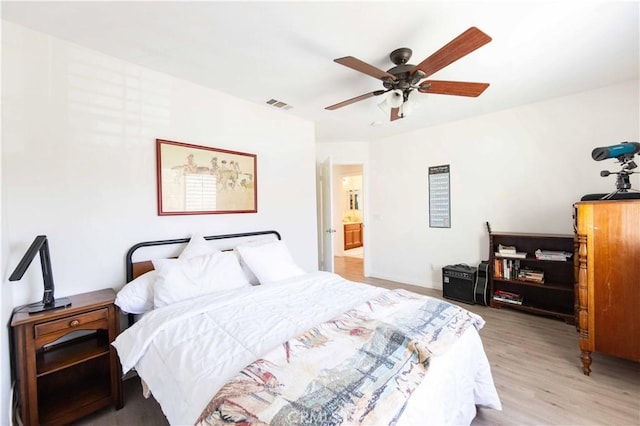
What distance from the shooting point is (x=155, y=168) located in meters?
2.46

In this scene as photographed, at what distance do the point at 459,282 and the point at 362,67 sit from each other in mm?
3360

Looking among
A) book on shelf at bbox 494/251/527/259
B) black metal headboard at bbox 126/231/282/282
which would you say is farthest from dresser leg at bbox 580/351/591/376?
black metal headboard at bbox 126/231/282/282

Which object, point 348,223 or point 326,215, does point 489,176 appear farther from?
point 348,223

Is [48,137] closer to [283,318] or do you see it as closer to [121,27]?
[121,27]

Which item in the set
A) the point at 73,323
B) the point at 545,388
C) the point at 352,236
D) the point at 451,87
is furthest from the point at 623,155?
the point at 352,236

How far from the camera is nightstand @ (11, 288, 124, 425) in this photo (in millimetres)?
1578

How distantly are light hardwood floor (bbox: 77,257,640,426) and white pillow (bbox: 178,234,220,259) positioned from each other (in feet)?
3.69

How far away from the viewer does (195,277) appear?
219 centimetres

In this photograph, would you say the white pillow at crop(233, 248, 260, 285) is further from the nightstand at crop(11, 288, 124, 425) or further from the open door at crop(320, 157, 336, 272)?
the open door at crop(320, 157, 336, 272)

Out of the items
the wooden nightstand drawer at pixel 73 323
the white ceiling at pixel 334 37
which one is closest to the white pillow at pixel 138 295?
the wooden nightstand drawer at pixel 73 323

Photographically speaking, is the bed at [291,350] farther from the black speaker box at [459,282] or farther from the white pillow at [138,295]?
the black speaker box at [459,282]

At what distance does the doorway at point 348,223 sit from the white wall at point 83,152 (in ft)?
12.5

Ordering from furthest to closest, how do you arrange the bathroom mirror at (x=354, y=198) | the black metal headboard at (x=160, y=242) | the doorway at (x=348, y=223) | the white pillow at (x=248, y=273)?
1. the bathroom mirror at (x=354, y=198)
2. the doorway at (x=348, y=223)
3. the white pillow at (x=248, y=273)
4. the black metal headboard at (x=160, y=242)

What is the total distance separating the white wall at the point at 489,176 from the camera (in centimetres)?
312
